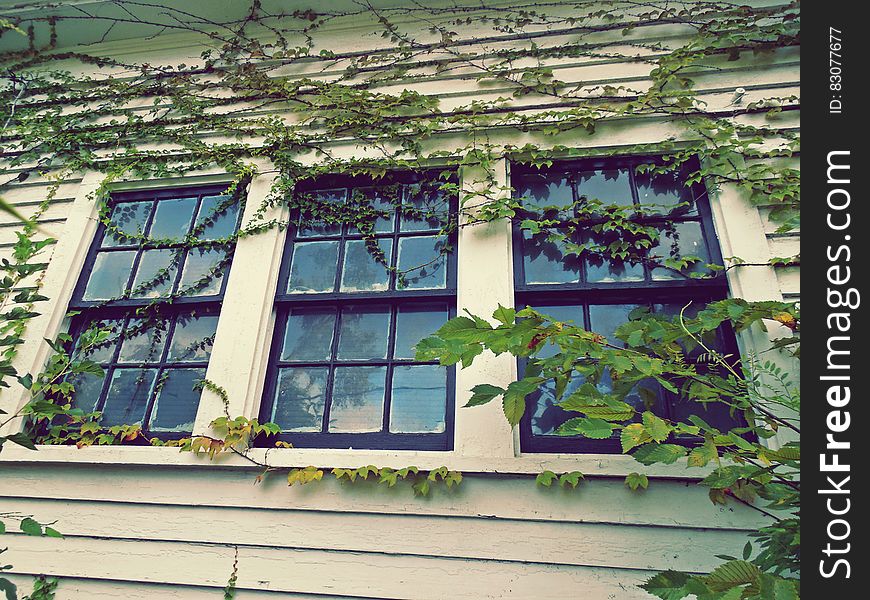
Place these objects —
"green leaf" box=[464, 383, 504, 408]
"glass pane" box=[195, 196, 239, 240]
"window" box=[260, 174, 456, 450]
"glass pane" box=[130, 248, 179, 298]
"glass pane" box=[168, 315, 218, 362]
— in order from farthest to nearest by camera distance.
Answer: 1. "glass pane" box=[195, 196, 239, 240]
2. "glass pane" box=[130, 248, 179, 298]
3. "glass pane" box=[168, 315, 218, 362]
4. "window" box=[260, 174, 456, 450]
5. "green leaf" box=[464, 383, 504, 408]

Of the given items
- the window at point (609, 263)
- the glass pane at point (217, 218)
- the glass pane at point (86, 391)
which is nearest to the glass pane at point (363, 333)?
the window at point (609, 263)

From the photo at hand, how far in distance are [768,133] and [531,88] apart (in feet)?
4.77

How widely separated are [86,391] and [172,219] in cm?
A: 123

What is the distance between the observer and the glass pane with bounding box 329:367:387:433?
2.65 meters

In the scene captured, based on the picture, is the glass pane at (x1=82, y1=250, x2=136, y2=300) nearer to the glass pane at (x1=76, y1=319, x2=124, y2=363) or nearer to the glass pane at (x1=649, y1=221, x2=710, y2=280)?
the glass pane at (x1=76, y1=319, x2=124, y2=363)

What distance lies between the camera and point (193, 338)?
9.94ft

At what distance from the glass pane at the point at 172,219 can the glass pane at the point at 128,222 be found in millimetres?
70

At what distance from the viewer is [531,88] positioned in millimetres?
3391

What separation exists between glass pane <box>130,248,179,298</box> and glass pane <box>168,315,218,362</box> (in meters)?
0.27

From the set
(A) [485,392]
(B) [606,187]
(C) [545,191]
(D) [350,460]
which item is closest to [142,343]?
(D) [350,460]

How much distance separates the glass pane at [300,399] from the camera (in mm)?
2707

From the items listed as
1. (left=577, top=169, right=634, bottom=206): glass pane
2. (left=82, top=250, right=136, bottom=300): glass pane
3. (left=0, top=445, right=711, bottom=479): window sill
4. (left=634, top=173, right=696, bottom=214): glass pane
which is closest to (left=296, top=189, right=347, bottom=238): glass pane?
(left=82, top=250, right=136, bottom=300): glass pane
